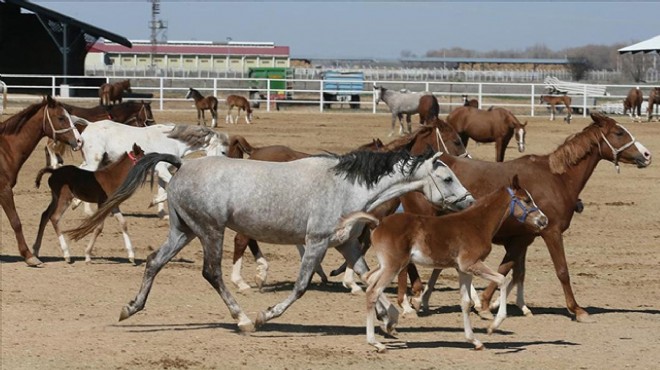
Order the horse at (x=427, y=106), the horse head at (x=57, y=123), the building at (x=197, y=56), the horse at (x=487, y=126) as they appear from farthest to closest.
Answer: the building at (x=197, y=56), the horse at (x=427, y=106), the horse at (x=487, y=126), the horse head at (x=57, y=123)

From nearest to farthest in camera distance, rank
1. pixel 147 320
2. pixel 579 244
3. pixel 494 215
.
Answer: pixel 494 215 < pixel 147 320 < pixel 579 244

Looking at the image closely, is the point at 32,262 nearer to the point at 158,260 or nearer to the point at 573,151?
the point at 158,260

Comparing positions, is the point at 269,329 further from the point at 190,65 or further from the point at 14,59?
the point at 190,65

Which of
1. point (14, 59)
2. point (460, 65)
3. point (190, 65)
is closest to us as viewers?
point (14, 59)

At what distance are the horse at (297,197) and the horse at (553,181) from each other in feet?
4.27

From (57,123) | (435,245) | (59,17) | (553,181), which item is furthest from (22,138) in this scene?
(59,17)

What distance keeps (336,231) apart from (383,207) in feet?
4.30

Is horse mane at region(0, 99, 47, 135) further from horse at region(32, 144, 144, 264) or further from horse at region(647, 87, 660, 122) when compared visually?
horse at region(647, 87, 660, 122)

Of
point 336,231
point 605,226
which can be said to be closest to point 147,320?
point 336,231

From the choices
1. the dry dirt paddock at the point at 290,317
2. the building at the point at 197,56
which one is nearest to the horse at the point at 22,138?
the dry dirt paddock at the point at 290,317

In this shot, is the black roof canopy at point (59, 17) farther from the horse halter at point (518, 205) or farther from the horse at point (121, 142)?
the horse halter at point (518, 205)

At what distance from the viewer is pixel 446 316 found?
11078 mm

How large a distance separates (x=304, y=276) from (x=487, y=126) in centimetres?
1616

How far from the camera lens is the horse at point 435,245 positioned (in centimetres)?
930
